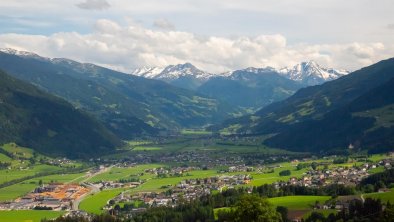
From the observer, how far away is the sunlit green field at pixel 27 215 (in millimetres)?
137500

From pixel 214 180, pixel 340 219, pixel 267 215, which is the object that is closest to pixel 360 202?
pixel 340 219

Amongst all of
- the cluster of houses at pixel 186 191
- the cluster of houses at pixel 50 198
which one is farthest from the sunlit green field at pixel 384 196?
the cluster of houses at pixel 50 198

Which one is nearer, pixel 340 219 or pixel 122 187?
pixel 340 219

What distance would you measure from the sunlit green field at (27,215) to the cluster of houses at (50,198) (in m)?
6.65

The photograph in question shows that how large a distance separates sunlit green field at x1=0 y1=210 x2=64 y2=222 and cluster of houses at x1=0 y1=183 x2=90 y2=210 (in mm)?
6646

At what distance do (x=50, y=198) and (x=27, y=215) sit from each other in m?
28.9

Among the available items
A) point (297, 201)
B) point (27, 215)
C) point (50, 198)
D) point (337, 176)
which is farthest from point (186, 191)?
point (297, 201)

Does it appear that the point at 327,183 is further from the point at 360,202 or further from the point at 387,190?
the point at 360,202

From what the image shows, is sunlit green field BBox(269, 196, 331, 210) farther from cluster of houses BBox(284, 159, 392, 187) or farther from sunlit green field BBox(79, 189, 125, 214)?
sunlit green field BBox(79, 189, 125, 214)

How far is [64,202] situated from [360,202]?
93.4 meters

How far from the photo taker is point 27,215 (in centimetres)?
14425

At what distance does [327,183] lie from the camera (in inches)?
6058

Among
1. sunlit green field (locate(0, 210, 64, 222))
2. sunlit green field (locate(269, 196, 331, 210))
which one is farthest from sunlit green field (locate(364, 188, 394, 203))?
sunlit green field (locate(0, 210, 64, 222))

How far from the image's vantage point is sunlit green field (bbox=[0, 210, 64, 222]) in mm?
137500
